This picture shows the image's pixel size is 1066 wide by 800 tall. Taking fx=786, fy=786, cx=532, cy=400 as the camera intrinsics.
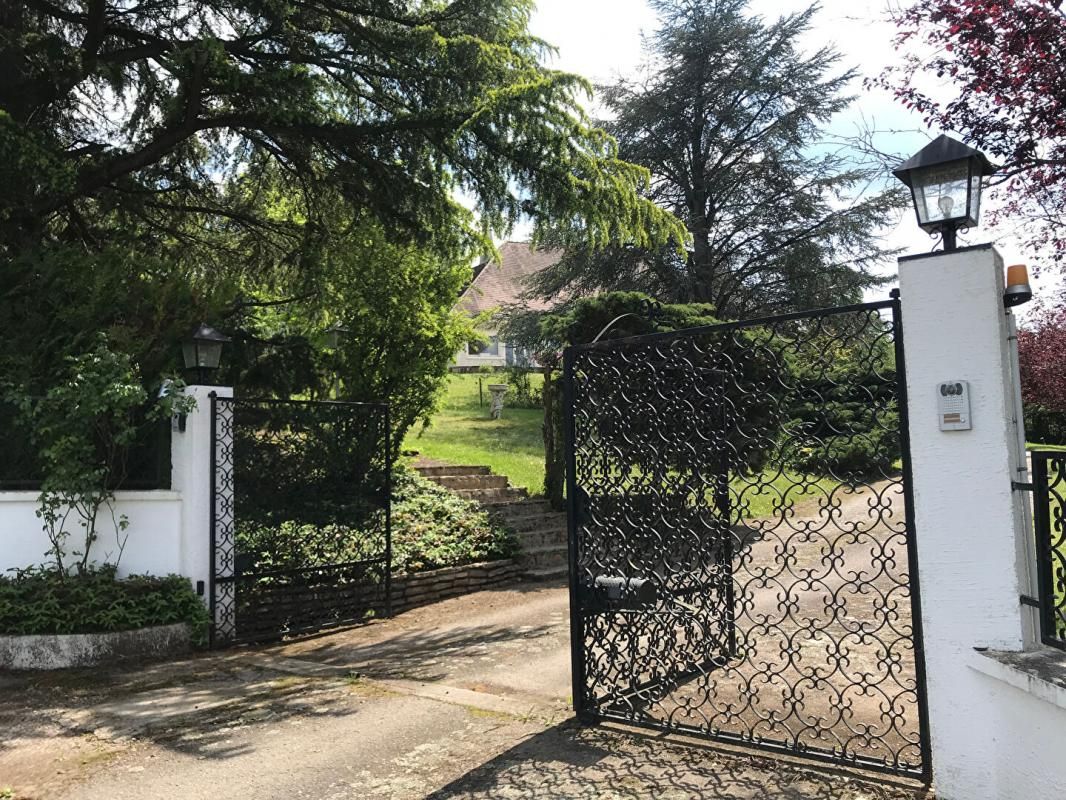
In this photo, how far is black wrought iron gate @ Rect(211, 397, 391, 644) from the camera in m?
7.08

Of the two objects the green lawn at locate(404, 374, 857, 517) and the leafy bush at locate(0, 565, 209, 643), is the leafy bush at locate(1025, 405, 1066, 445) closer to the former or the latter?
the green lawn at locate(404, 374, 857, 517)

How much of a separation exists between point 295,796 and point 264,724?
47.4 inches

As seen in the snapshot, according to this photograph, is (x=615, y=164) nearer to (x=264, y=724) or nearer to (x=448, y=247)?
(x=448, y=247)

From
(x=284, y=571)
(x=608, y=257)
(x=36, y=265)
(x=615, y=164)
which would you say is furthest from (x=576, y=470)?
(x=608, y=257)

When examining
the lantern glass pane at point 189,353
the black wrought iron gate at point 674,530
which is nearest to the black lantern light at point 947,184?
the black wrought iron gate at point 674,530

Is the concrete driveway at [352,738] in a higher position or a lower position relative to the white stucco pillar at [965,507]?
lower

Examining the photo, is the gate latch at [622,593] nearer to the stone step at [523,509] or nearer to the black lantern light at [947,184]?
the black lantern light at [947,184]

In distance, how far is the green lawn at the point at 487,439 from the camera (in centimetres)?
1406

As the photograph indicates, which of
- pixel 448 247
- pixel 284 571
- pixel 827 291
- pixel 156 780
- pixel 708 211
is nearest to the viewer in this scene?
pixel 156 780

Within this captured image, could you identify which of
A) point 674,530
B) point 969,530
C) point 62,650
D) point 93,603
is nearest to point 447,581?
point 93,603

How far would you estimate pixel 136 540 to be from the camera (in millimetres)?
6879

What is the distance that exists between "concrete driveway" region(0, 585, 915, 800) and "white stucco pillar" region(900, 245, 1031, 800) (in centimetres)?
51

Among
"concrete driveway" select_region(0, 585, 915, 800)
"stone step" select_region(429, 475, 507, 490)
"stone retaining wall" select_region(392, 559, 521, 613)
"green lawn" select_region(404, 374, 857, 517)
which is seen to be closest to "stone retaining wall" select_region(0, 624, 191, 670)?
"concrete driveway" select_region(0, 585, 915, 800)

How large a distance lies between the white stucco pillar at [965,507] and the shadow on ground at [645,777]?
A: 47 cm
